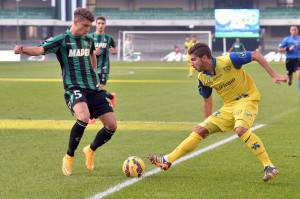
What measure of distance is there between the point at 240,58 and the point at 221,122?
0.79 m

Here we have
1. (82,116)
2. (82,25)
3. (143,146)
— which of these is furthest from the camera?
(143,146)

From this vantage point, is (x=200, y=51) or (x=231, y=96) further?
(x=231, y=96)

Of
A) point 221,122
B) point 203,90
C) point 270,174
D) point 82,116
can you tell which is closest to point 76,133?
point 82,116

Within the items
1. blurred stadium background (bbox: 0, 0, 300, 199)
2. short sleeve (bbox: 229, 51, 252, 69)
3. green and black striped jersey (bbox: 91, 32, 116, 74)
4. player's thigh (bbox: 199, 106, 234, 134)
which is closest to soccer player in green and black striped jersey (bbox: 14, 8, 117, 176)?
blurred stadium background (bbox: 0, 0, 300, 199)

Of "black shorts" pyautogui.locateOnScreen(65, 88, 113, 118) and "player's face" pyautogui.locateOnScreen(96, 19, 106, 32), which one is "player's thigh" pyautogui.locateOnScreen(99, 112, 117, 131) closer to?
"black shorts" pyautogui.locateOnScreen(65, 88, 113, 118)

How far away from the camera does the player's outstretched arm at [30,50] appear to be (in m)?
8.52

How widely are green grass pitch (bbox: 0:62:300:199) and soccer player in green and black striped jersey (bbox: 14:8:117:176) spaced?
406 mm

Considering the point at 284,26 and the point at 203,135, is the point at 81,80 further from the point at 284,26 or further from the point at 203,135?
the point at 284,26

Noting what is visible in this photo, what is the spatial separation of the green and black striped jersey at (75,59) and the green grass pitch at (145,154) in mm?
1096

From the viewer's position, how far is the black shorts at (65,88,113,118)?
30.0 ft

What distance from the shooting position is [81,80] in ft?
30.4

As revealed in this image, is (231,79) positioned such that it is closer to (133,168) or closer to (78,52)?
(133,168)

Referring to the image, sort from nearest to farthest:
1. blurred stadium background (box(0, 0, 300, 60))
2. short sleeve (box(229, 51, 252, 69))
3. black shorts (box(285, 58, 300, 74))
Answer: short sleeve (box(229, 51, 252, 69)) < black shorts (box(285, 58, 300, 74)) < blurred stadium background (box(0, 0, 300, 60))

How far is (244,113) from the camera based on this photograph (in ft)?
27.7
